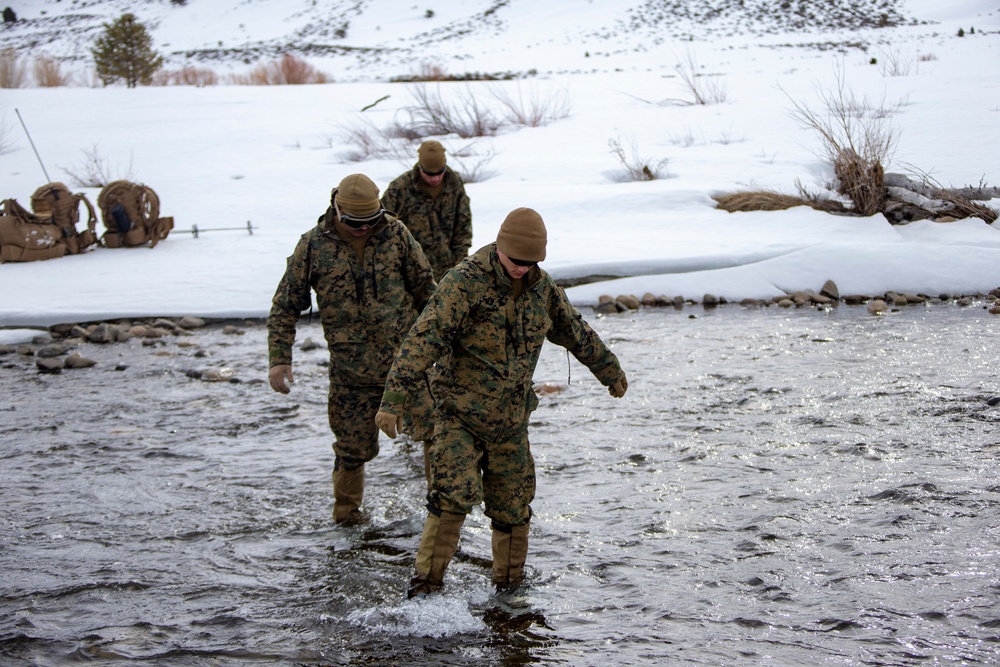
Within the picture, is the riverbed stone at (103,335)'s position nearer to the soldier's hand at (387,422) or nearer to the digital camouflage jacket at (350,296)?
the digital camouflage jacket at (350,296)

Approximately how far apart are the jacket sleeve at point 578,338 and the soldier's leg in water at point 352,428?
117 centimetres

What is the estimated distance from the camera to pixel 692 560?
4.64m

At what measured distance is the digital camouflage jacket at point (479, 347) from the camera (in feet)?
13.0

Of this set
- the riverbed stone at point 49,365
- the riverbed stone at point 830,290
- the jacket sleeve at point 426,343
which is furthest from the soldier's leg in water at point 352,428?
the riverbed stone at point 830,290

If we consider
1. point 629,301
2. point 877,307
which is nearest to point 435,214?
point 629,301

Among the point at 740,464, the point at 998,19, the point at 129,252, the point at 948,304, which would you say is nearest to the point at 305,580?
the point at 740,464

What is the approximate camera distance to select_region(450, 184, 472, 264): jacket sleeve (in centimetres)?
729

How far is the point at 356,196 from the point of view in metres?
4.77

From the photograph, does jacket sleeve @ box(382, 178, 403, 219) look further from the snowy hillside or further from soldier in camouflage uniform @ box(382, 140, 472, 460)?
the snowy hillside

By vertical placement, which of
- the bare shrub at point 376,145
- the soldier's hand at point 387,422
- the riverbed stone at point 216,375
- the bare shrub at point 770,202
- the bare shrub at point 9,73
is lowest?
the riverbed stone at point 216,375

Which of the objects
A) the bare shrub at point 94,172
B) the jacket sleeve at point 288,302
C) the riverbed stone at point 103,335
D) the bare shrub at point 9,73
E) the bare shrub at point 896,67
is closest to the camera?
the jacket sleeve at point 288,302

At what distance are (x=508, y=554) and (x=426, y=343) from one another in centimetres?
103

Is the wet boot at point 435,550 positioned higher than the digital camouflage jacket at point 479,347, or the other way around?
the digital camouflage jacket at point 479,347

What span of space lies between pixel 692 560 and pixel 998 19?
38.3 metres
